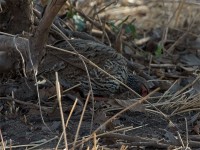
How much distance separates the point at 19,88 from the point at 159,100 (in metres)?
1.03

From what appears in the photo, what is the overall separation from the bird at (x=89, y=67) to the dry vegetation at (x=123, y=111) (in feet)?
0.35

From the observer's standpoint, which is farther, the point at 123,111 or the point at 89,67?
the point at 89,67

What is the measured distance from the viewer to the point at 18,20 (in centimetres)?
454

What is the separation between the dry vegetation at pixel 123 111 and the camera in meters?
3.53

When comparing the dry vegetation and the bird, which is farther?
the bird

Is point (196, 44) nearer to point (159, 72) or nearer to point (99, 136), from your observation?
point (159, 72)

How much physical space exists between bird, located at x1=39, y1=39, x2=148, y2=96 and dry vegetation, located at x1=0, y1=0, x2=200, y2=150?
0.35ft

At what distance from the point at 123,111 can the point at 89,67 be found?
1.52 meters

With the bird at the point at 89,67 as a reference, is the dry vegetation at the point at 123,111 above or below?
below

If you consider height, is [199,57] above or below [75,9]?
below

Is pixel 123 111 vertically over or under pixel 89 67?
over

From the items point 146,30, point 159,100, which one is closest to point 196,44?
point 146,30

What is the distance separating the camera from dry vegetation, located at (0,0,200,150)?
353 cm

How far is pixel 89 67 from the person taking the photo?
182 inches
